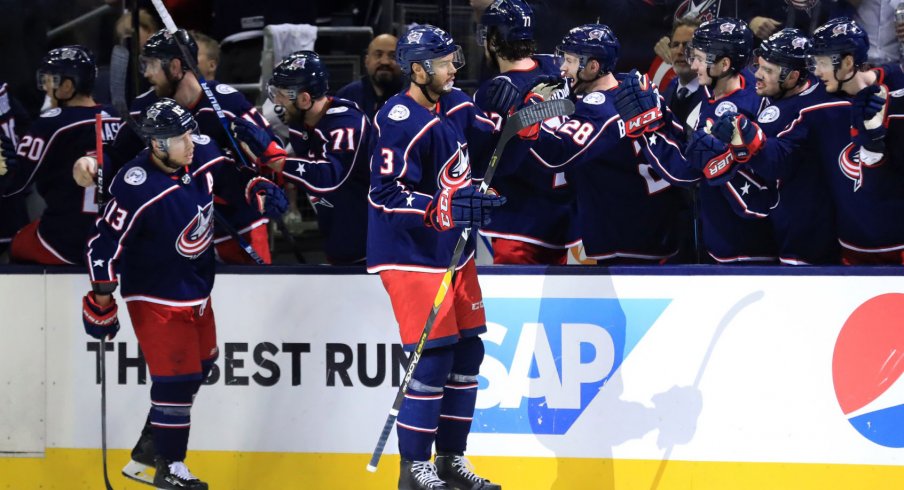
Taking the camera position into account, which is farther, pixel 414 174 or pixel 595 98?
pixel 595 98

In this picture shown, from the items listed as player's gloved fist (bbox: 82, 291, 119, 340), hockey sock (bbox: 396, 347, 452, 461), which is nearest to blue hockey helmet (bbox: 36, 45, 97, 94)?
player's gloved fist (bbox: 82, 291, 119, 340)

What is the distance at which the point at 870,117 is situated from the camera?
4.57 meters

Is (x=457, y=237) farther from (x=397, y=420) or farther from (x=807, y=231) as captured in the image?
(x=807, y=231)

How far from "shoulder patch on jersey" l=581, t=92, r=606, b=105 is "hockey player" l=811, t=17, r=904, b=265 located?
0.72m

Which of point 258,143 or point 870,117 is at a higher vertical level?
point 870,117

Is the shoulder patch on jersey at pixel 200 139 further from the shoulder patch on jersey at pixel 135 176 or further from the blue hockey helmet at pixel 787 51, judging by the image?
the blue hockey helmet at pixel 787 51

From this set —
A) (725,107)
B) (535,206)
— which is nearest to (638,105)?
(725,107)

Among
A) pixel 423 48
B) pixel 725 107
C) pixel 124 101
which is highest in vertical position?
pixel 423 48

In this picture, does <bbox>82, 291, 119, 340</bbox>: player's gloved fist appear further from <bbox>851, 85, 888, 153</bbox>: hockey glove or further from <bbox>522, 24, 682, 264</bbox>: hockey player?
<bbox>851, 85, 888, 153</bbox>: hockey glove

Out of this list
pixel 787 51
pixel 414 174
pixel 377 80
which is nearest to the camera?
pixel 414 174

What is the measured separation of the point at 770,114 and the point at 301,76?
1.65 metres

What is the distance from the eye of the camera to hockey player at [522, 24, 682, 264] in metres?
4.86

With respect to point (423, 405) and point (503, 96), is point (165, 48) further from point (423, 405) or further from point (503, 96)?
point (423, 405)

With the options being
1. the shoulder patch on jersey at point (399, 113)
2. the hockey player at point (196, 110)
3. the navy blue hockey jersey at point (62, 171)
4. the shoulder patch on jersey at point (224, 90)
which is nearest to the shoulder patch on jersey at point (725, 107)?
the shoulder patch on jersey at point (399, 113)
